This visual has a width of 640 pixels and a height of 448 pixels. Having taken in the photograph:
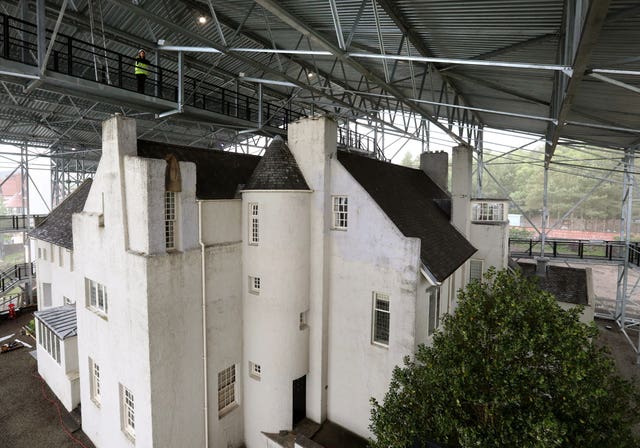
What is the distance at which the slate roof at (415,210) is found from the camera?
492 inches

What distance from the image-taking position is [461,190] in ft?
56.8

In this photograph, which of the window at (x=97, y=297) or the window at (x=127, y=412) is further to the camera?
the window at (x=97, y=297)

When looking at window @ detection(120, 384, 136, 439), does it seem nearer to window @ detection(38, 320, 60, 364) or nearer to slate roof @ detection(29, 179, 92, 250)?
window @ detection(38, 320, 60, 364)

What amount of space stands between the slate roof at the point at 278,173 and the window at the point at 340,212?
1325 millimetres

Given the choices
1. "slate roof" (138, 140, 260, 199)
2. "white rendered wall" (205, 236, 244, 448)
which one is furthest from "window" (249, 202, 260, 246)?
"slate roof" (138, 140, 260, 199)

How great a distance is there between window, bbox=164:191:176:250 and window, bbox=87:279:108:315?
139 inches

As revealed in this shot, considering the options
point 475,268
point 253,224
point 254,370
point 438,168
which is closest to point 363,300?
point 253,224

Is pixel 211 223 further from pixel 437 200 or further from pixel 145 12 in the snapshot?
pixel 437 200

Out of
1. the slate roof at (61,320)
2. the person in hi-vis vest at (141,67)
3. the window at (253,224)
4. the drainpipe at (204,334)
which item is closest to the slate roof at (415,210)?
the window at (253,224)

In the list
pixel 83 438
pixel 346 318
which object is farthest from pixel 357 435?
pixel 83 438

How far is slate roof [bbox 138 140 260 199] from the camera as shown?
12281 millimetres

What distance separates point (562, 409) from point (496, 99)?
1523cm

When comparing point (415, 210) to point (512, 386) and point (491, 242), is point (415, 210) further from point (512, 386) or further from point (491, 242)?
point (512, 386)

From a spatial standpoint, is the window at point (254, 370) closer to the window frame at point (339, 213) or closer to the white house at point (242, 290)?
the white house at point (242, 290)
